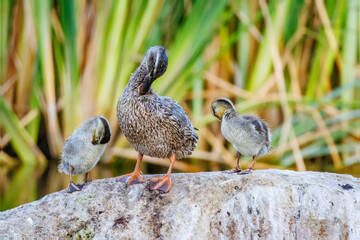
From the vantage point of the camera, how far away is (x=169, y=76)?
567 cm

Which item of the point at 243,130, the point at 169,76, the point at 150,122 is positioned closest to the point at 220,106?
the point at 243,130

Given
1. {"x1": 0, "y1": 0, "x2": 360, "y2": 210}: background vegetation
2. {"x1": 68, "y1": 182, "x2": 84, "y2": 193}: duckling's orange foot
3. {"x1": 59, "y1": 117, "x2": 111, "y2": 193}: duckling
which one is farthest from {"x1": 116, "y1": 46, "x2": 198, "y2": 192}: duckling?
{"x1": 0, "y1": 0, "x2": 360, "y2": 210}: background vegetation

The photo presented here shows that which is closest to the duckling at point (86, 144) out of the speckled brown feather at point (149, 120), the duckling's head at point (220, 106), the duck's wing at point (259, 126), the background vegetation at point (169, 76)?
the speckled brown feather at point (149, 120)

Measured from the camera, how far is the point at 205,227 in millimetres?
2801

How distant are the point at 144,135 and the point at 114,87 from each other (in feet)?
9.99

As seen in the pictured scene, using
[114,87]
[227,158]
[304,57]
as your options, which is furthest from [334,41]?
[114,87]

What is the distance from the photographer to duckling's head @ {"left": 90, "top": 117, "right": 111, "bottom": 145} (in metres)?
2.98

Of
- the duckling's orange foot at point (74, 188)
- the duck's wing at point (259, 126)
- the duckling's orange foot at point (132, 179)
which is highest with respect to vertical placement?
the duck's wing at point (259, 126)

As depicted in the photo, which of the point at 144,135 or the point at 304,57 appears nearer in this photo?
the point at 144,135

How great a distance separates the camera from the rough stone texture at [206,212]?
2775 millimetres

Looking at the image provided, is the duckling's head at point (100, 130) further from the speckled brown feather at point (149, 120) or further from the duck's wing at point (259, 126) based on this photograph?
the duck's wing at point (259, 126)

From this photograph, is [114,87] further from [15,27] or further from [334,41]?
[334,41]

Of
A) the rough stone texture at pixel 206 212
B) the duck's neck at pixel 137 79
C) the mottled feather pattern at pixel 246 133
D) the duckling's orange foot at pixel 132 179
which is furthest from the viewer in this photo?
the mottled feather pattern at pixel 246 133

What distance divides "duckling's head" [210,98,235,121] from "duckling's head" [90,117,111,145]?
2.27 ft
